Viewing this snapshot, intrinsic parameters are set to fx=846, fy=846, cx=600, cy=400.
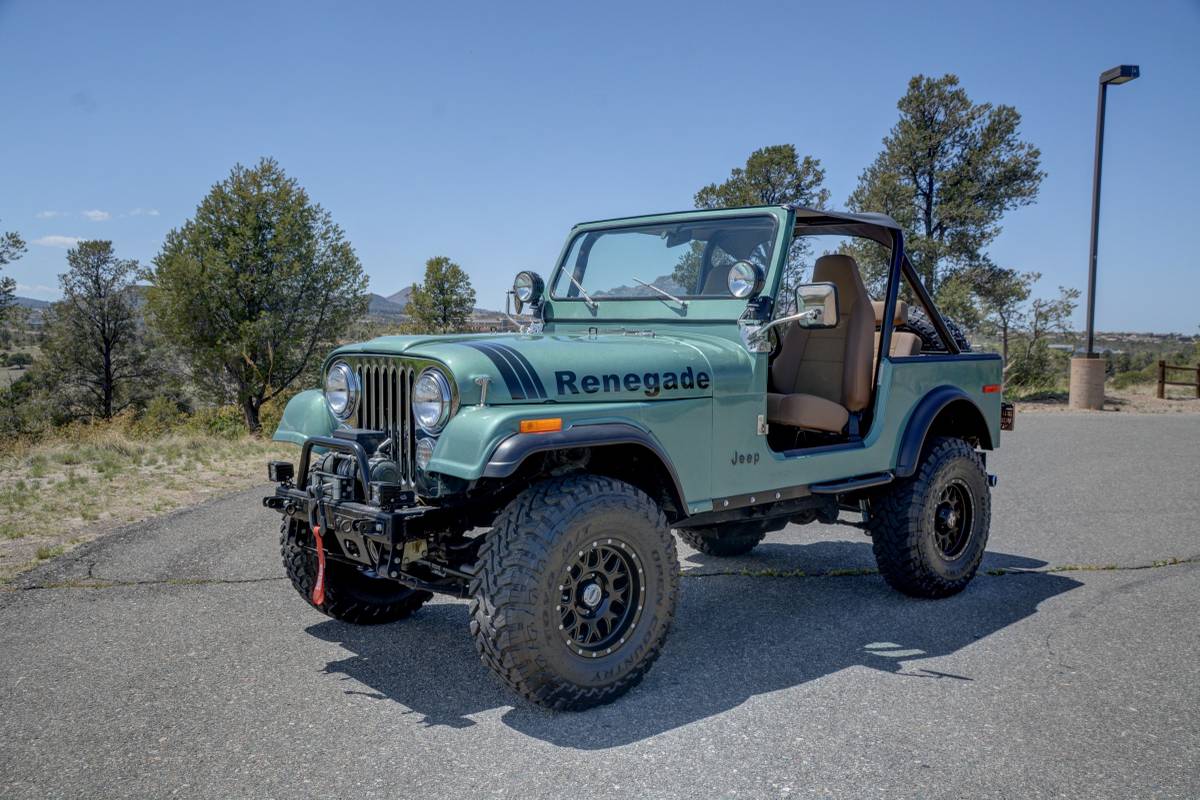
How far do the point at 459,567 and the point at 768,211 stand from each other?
256 cm

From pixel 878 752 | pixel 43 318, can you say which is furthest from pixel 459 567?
pixel 43 318

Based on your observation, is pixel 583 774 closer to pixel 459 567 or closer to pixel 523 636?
pixel 523 636

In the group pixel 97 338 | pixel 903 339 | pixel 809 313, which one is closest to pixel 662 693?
pixel 809 313

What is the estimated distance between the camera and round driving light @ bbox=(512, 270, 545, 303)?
532 cm

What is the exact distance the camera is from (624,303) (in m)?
4.96

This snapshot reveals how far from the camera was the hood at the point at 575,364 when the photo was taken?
344 cm

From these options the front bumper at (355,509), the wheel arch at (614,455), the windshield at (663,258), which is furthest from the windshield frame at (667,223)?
the front bumper at (355,509)

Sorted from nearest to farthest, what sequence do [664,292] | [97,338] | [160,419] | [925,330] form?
[664,292], [925,330], [160,419], [97,338]

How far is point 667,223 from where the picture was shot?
5074 mm

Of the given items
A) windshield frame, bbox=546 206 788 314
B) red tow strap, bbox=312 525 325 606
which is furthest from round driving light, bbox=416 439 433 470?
windshield frame, bbox=546 206 788 314

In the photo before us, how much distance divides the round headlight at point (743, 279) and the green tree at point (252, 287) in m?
23.7

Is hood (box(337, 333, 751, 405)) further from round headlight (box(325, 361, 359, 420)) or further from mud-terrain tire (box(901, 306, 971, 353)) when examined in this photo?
mud-terrain tire (box(901, 306, 971, 353))

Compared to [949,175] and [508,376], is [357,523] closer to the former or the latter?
[508,376]

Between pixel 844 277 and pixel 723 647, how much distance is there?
2.37 metres
